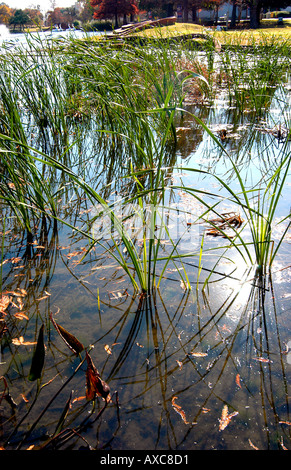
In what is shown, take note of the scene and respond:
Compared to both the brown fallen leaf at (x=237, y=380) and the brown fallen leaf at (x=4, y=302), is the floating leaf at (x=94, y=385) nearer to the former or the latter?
the brown fallen leaf at (x=237, y=380)

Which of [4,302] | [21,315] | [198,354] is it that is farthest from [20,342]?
[198,354]

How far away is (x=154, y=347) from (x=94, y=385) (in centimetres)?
28

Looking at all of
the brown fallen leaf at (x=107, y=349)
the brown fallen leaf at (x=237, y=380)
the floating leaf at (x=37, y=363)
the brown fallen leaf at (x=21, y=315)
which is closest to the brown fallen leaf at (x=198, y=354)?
the brown fallen leaf at (x=237, y=380)

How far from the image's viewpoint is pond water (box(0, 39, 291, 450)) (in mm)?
929

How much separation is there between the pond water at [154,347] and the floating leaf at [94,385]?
0.03 m

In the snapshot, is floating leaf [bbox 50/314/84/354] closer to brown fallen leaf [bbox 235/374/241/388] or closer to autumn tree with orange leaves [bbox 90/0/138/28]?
brown fallen leaf [bbox 235/374/241/388]

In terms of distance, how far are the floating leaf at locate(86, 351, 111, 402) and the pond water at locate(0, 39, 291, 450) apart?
0.09ft

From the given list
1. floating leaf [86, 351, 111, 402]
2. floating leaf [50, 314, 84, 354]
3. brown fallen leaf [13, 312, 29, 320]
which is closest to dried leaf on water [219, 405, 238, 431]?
floating leaf [86, 351, 111, 402]

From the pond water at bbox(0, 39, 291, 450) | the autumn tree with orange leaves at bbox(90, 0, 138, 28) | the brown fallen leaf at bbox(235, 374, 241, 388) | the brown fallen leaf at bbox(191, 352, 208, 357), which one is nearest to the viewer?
the pond water at bbox(0, 39, 291, 450)

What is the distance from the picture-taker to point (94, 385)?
979 mm

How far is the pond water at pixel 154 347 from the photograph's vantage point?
3.05 feet

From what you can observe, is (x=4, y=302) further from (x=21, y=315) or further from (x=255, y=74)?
(x=255, y=74)

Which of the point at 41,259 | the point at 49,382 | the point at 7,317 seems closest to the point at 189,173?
the point at 41,259
